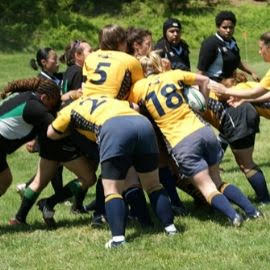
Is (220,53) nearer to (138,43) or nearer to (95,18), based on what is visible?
(138,43)

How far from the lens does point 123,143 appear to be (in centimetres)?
534

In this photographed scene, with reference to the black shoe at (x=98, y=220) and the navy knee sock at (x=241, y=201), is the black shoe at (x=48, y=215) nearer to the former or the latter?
the black shoe at (x=98, y=220)

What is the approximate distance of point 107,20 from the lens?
3734 centimetres

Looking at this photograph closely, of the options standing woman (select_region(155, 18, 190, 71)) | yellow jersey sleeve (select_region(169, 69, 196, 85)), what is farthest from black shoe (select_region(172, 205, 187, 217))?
standing woman (select_region(155, 18, 190, 71))

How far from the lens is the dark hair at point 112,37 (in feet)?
19.5

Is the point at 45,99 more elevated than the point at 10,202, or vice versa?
the point at 45,99

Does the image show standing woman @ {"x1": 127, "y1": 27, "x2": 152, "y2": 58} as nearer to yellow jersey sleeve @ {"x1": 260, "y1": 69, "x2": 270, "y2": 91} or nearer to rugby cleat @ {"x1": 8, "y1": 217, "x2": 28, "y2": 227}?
yellow jersey sleeve @ {"x1": 260, "y1": 69, "x2": 270, "y2": 91}

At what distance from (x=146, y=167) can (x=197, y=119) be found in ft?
2.26

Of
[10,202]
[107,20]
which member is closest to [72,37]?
[107,20]

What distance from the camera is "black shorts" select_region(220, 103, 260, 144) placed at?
669 cm

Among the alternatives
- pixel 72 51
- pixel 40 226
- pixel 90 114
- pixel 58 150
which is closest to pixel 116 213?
pixel 90 114

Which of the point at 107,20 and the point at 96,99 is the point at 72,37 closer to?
the point at 107,20

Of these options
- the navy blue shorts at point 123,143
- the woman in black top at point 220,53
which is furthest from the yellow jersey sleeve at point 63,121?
the woman in black top at point 220,53

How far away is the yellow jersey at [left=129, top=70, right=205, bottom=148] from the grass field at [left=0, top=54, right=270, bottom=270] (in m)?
0.84
